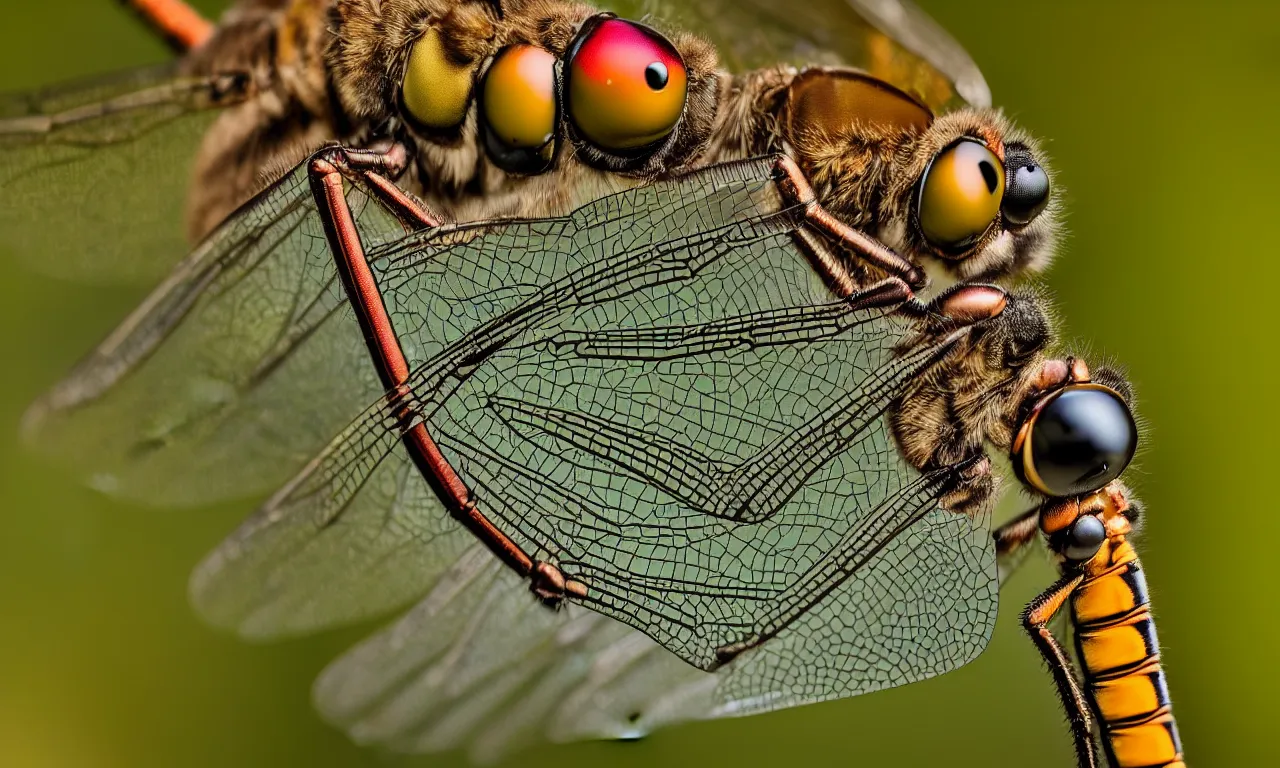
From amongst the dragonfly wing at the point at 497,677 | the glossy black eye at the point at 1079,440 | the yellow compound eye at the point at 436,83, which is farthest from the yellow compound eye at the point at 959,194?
the dragonfly wing at the point at 497,677

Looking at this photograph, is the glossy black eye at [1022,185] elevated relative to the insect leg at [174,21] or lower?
lower

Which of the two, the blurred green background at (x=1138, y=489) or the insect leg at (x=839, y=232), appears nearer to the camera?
the insect leg at (x=839, y=232)

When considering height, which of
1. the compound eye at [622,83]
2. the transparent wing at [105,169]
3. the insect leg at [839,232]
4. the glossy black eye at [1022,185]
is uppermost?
the transparent wing at [105,169]

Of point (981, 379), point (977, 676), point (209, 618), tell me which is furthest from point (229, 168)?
point (977, 676)

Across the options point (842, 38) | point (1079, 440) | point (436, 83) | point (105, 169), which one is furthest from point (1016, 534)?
point (105, 169)

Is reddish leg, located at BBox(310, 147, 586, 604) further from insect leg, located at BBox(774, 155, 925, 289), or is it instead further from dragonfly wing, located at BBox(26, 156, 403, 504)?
insect leg, located at BBox(774, 155, 925, 289)

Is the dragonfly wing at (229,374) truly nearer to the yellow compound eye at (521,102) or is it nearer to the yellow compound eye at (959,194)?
the yellow compound eye at (521,102)

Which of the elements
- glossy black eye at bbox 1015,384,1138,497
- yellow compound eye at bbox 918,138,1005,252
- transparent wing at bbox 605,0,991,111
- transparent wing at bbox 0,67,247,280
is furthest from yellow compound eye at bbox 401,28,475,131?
glossy black eye at bbox 1015,384,1138,497
